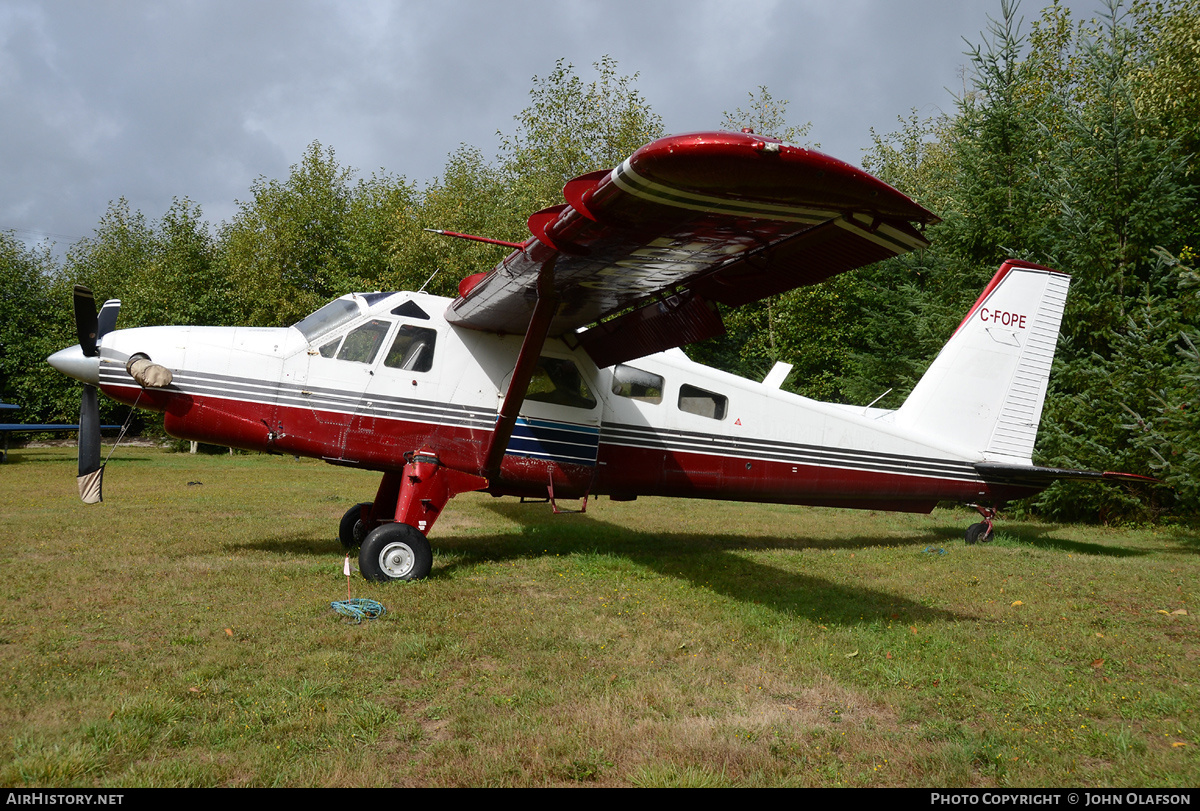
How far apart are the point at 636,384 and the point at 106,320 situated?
5610 mm

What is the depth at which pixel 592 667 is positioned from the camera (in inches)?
183

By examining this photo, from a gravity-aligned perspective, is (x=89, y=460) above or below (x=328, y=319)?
below

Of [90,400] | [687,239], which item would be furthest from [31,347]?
[687,239]

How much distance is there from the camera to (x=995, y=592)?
7.09 m

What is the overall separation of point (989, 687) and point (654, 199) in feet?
12.0

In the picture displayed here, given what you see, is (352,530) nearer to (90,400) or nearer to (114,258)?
(90,400)

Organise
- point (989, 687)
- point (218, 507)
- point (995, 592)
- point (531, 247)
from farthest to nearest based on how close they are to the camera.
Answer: point (218, 507), point (995, 592), point (531, 247), point (989, 687)

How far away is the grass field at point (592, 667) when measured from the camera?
3.28 metres

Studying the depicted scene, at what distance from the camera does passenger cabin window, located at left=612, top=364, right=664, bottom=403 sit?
879cm

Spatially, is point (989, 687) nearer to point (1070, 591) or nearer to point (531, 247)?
point (1070, 591)

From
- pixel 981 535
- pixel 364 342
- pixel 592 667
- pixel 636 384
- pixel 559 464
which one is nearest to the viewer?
pixel 592 667

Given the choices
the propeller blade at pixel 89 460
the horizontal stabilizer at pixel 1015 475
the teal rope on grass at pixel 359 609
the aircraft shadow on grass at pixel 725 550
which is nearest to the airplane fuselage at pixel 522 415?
the horizontal stabilizer at pixel 1015 475

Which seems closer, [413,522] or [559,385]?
[413,522]

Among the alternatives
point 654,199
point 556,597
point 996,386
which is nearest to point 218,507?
point 556,597
